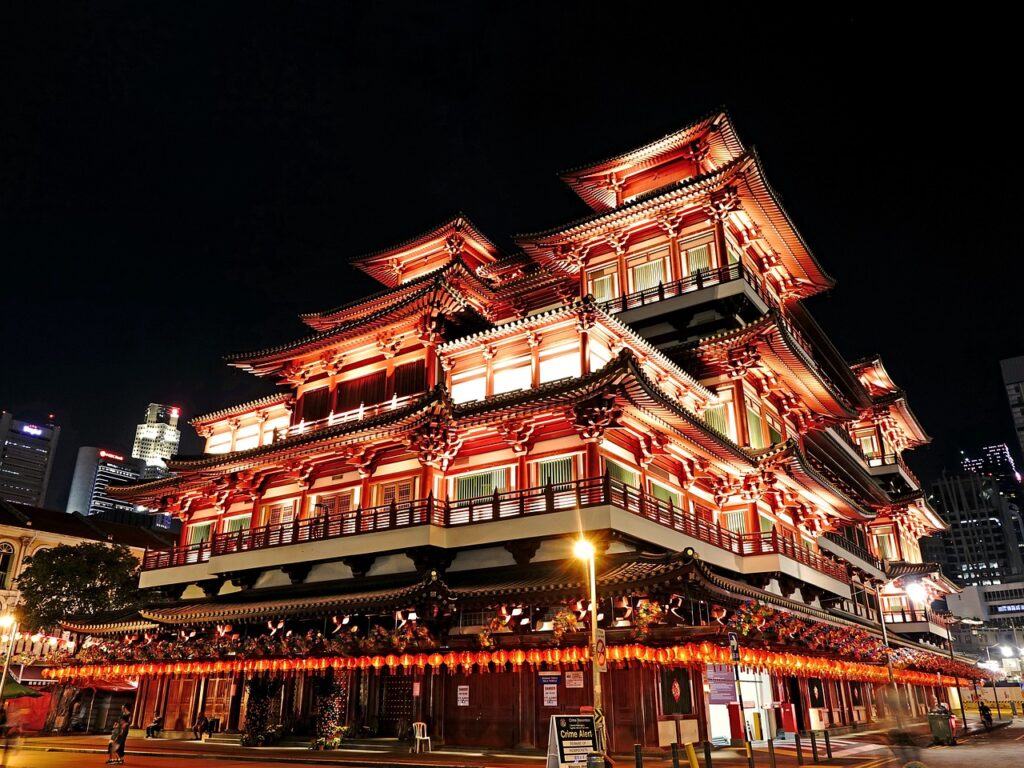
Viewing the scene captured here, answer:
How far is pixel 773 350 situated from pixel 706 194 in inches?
350

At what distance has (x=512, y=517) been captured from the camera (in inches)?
1116

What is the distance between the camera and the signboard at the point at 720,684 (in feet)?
91.8

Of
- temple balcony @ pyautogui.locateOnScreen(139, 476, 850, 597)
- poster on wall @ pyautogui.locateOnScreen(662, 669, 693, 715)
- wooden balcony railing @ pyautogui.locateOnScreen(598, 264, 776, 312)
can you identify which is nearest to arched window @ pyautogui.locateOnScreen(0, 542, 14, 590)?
temple balcony @ pyautogui.locateOnScreen(139, 476, 850, 597)

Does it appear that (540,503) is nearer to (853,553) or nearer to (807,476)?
(807,476)

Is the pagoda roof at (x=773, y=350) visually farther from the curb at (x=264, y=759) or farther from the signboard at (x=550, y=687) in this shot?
the curb at (x=264, y=759)

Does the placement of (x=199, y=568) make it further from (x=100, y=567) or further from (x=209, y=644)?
(x=100, y=567)

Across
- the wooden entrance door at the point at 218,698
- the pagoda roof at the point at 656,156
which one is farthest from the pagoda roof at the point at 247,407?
the pagoda roof at the point at 656,156

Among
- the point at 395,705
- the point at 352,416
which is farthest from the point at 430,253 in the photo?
the point at 395,705

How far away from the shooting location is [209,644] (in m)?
31.8

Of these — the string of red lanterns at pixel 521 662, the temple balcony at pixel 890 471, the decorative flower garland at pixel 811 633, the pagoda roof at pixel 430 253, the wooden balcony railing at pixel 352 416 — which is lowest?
the string of red lanterns at pixel 521 662

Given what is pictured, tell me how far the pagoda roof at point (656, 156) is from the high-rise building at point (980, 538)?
181826 millimetres

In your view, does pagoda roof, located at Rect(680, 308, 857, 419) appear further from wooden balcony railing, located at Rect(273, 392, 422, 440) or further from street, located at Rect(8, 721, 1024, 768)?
street, located at Rect(8, 721, 1024, 768)

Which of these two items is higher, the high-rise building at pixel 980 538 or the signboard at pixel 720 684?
the high-rise building at pixel 980 538

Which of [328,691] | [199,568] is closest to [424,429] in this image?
[328,691]
